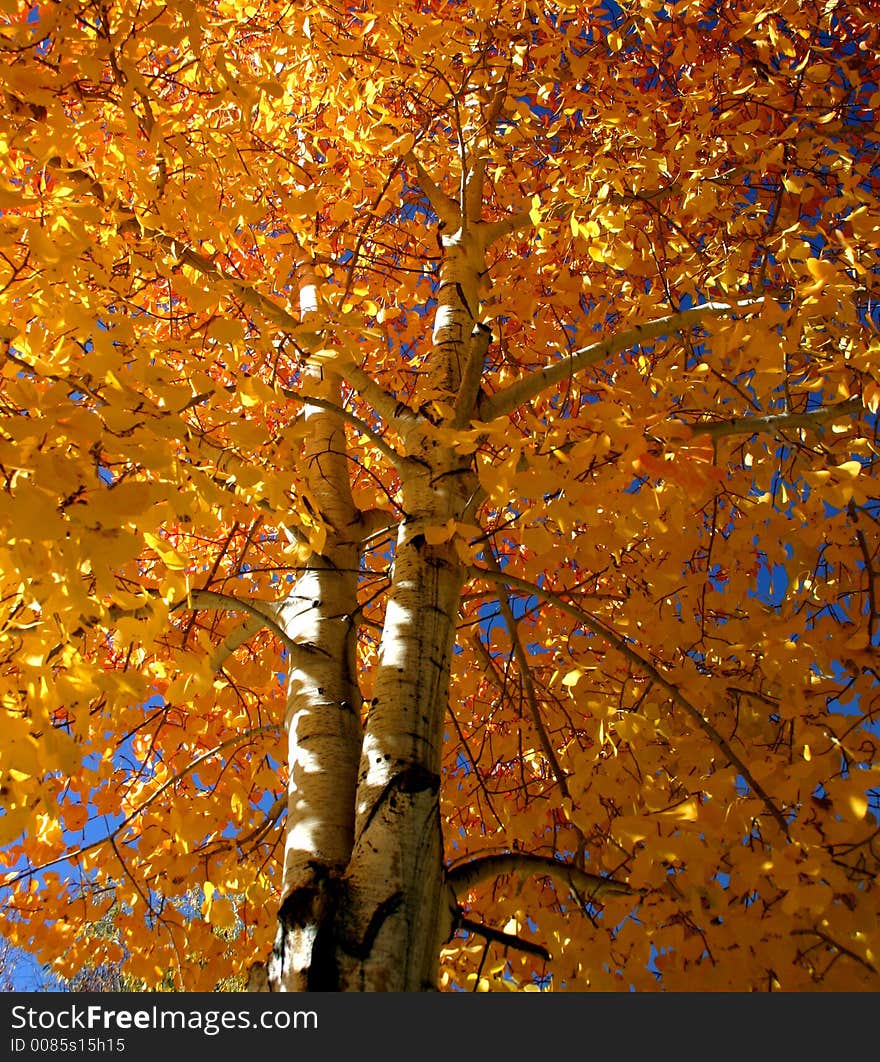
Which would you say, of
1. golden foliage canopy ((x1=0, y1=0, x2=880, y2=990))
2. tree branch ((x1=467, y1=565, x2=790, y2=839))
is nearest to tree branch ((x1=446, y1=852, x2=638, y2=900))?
golden foliage canopy ((x1=0, y1=0, x2=880, y2=990))

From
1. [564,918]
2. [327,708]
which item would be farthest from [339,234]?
[564,918]

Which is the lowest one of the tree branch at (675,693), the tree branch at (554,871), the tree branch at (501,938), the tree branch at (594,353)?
the tree branch at (501,938)

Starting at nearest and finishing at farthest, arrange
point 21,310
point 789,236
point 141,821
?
point 21,310
point 789,236
point 141,821

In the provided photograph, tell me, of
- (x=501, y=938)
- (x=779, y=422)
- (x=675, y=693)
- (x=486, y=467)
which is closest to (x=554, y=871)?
(x=501, y=938)

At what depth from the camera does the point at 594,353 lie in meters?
2.53

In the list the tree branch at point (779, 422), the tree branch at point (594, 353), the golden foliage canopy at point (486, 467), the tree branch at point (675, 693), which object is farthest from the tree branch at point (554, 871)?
the tree branch at point (594, 353)

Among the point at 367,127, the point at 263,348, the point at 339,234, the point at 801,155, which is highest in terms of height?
the point at 367,127

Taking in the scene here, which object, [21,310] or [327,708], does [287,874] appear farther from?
[21,310]

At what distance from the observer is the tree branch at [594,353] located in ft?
8.02

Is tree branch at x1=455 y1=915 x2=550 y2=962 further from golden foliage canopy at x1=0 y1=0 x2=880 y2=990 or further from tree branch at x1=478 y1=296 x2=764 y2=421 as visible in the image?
tree branch at x1=478 y1=296 x2=764 y2=421

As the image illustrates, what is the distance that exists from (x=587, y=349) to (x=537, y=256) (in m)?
1.04

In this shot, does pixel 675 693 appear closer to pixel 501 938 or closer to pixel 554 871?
pixel 554 871

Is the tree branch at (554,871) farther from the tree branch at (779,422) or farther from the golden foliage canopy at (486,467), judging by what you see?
the tree branch at (779,422)
